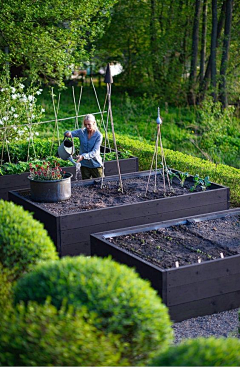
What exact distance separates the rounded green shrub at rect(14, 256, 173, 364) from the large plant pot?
3651 mm

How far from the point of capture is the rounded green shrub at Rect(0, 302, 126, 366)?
294 cm

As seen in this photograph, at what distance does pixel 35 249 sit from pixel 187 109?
13.1 meters

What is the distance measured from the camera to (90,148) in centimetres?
797

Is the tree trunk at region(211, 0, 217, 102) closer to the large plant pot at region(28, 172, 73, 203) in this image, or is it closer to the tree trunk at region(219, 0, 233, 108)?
the tree trunk at region(219, 0, 233, 108)

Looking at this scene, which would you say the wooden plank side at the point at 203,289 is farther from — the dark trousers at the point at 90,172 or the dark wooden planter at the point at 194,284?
the dark trousers at the point at 90,172

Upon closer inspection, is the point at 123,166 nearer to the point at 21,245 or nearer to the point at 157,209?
the point at 157,209

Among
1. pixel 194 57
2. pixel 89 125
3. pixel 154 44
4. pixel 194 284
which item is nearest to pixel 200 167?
pixel 89 125

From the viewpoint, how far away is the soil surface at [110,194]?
697 cm

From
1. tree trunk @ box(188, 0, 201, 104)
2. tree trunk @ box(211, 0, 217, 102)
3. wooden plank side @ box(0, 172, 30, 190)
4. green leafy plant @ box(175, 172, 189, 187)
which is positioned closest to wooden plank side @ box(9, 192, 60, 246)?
wooden plank side @ box(0, 172, 30, 190)

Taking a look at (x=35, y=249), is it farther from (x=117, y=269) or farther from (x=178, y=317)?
(x=178, y=317)

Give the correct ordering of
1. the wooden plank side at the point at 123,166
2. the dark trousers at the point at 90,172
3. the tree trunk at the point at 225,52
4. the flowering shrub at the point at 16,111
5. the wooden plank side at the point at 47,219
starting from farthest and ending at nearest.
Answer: the tree trunk at the point at 225,52
the flowering shrub at the point at 16,111
the wooden plank side at the point at 123,166
the dark trousers at the point at 90,172
the wooden plank side at the point at 47,219

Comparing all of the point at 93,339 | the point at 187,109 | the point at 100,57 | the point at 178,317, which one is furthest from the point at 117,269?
the point at 100,57

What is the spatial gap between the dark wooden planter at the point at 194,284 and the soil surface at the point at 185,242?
225 millimetres

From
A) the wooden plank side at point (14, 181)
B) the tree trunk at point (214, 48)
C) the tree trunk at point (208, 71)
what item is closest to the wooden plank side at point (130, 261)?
the wooden plank side at point (14, 181)
